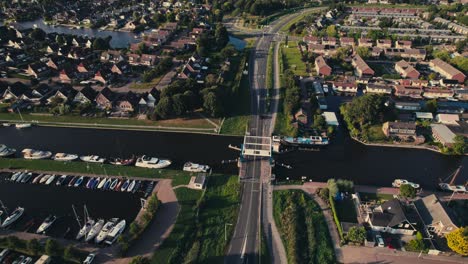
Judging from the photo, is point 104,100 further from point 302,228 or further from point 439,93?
point 439,93

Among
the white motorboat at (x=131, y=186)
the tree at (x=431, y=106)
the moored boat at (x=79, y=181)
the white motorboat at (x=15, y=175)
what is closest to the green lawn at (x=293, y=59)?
the tree at (x=431, y=106)

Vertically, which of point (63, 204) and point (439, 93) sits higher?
point (439, 93)

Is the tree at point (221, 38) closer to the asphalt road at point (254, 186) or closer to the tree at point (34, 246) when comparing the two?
the asphalt road at point (254, 186)

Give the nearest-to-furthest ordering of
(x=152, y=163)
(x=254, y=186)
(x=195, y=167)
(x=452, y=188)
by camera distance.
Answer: (x=254, y=186)
(x=452, y=188)
(x=195, y=167)
(x=152, y=163)

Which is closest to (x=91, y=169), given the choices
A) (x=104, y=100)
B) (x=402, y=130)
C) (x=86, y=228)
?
(x=86, y=228)

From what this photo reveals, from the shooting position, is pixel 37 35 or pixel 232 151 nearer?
pixel 232 151

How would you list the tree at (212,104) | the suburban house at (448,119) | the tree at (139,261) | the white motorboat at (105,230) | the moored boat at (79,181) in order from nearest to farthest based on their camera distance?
the tree at (139,261), the white motorboat at (105,230), the moored boat at (79,181), the tree at (212,104), the suburban house at (448,119)

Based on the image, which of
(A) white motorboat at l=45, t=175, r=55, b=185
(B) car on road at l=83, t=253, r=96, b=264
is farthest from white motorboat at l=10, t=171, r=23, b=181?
(B) car on road at l=83, t=253, r=96, b=264

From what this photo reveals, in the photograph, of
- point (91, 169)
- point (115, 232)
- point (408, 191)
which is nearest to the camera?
point (115, 232)

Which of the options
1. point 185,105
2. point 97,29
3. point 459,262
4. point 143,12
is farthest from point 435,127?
point 143,12
